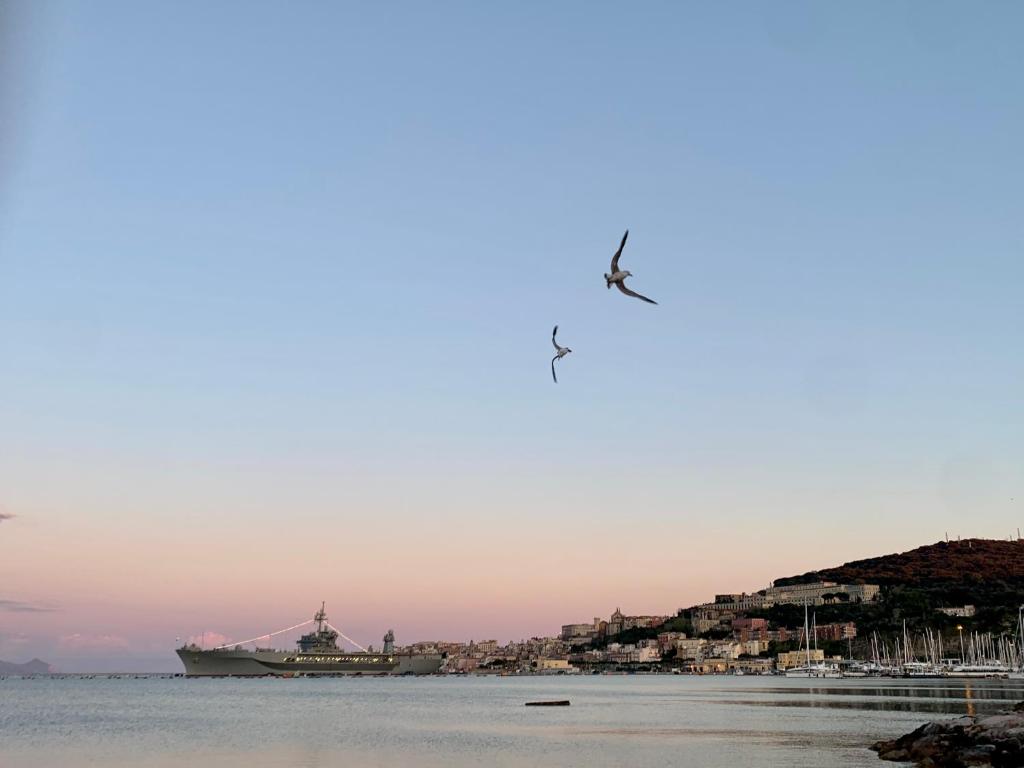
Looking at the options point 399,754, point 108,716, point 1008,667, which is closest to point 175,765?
point 399,754

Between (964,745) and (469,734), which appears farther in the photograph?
(469,734)

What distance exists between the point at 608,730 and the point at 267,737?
65.9ft

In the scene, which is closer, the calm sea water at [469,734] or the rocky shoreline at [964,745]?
the rocky shoreline at [964,745]

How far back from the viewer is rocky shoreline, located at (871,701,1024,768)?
3341 cm

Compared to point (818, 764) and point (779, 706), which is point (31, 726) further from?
point (779, 706)

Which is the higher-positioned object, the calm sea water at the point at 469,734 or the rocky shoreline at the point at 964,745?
the rocky shoreline at the point at 964,745

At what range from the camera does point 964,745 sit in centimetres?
3609

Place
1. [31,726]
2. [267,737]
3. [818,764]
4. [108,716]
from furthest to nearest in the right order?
1. [108,716]
2. [31,726]
3. [267,737]
4. [818,764]

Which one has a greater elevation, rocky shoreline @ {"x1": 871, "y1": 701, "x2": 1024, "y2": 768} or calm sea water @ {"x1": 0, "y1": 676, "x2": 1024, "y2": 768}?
rocky shoreline @ {"x1": 871, "y1": 701, "x2": 1024, "y2": 768}

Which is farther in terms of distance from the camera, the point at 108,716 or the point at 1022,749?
the point at 108,716

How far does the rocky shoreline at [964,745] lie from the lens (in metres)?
33.4

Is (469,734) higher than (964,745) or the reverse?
the reverse

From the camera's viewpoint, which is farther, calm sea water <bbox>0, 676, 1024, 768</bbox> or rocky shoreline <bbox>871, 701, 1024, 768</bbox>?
calm sea water <bbox>0, 676, 1024, 768</bbox>

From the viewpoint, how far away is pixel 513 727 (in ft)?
210
